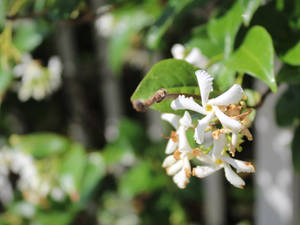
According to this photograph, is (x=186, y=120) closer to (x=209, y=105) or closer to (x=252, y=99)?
(x=209, y=105)

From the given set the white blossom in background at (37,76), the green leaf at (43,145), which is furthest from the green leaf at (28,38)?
the green leaf at (43,145)

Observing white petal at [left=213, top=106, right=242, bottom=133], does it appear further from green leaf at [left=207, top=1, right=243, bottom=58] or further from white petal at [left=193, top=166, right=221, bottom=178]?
green leaf at [left=207, top=1, right=243, bottom=58]

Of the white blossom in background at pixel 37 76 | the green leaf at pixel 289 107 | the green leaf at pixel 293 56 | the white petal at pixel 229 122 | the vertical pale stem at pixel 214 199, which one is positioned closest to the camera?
the white petal at pixel 229 122

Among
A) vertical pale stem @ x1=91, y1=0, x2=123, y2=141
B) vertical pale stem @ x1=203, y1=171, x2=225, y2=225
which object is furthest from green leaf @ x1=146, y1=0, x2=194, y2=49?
vertical pale stem @ x1=91, y1=0, x2=123, y2=141

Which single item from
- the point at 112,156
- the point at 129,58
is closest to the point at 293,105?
the point at 112,156

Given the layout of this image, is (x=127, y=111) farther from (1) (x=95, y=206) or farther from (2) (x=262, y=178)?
(2) (x=262, y=178)

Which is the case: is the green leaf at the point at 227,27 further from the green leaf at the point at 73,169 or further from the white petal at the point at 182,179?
the green leaf at the point at 73,169
